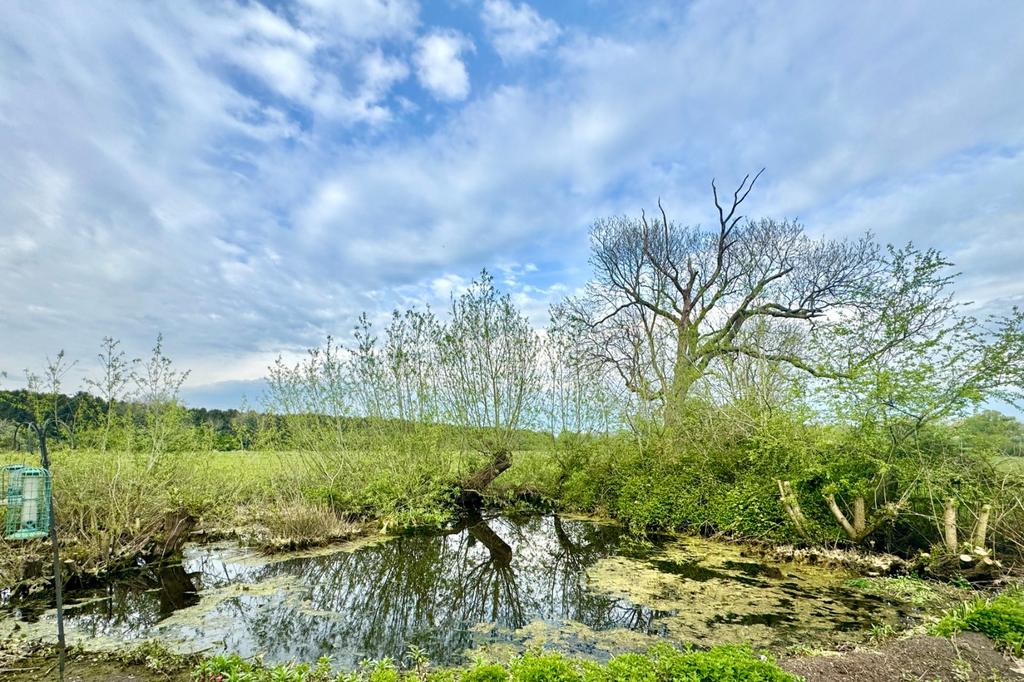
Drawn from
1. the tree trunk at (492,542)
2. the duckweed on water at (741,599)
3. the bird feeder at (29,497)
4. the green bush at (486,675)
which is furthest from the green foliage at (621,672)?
the tree trunk at (492,542)

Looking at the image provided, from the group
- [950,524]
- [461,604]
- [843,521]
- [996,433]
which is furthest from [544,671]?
[996,433]

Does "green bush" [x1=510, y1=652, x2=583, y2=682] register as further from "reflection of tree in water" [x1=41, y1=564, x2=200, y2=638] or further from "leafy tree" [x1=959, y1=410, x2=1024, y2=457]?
"leafy tree" [x1=959, y1=410, x2=1024, y2=457]

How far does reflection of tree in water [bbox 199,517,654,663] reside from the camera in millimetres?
5430

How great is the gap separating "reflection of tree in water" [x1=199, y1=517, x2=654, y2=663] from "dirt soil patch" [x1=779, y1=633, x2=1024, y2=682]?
2207 millimetres

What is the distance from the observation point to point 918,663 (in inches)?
154

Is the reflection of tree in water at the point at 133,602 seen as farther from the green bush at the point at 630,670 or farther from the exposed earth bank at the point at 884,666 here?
the green bush at the point at 630,670

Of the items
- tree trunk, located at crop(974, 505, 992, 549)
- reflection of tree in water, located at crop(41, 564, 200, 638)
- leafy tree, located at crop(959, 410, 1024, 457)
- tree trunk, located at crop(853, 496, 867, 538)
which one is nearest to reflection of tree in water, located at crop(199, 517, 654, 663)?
reflection of tree in water, located at crop(41, 564, 200, 638)

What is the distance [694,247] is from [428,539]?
12.8 metres

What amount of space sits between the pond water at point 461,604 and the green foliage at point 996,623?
33.6 inches

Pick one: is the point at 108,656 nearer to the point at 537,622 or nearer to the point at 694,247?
the point at 537,622

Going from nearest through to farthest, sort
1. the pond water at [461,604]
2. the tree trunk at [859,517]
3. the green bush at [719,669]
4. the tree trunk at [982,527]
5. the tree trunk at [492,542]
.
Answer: the green bush at [719,669]
the pond water at [461,604]
the tree trunk at [982,527]
the tree trunk at [859,517]
the tree trunk at [492,542]

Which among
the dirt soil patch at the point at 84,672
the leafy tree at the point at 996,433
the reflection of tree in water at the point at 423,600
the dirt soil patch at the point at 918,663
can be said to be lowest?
the reflection of tree in water at the point at 423,600

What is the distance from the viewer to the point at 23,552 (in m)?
6.38

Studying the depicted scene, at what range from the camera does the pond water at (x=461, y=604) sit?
5336mm
